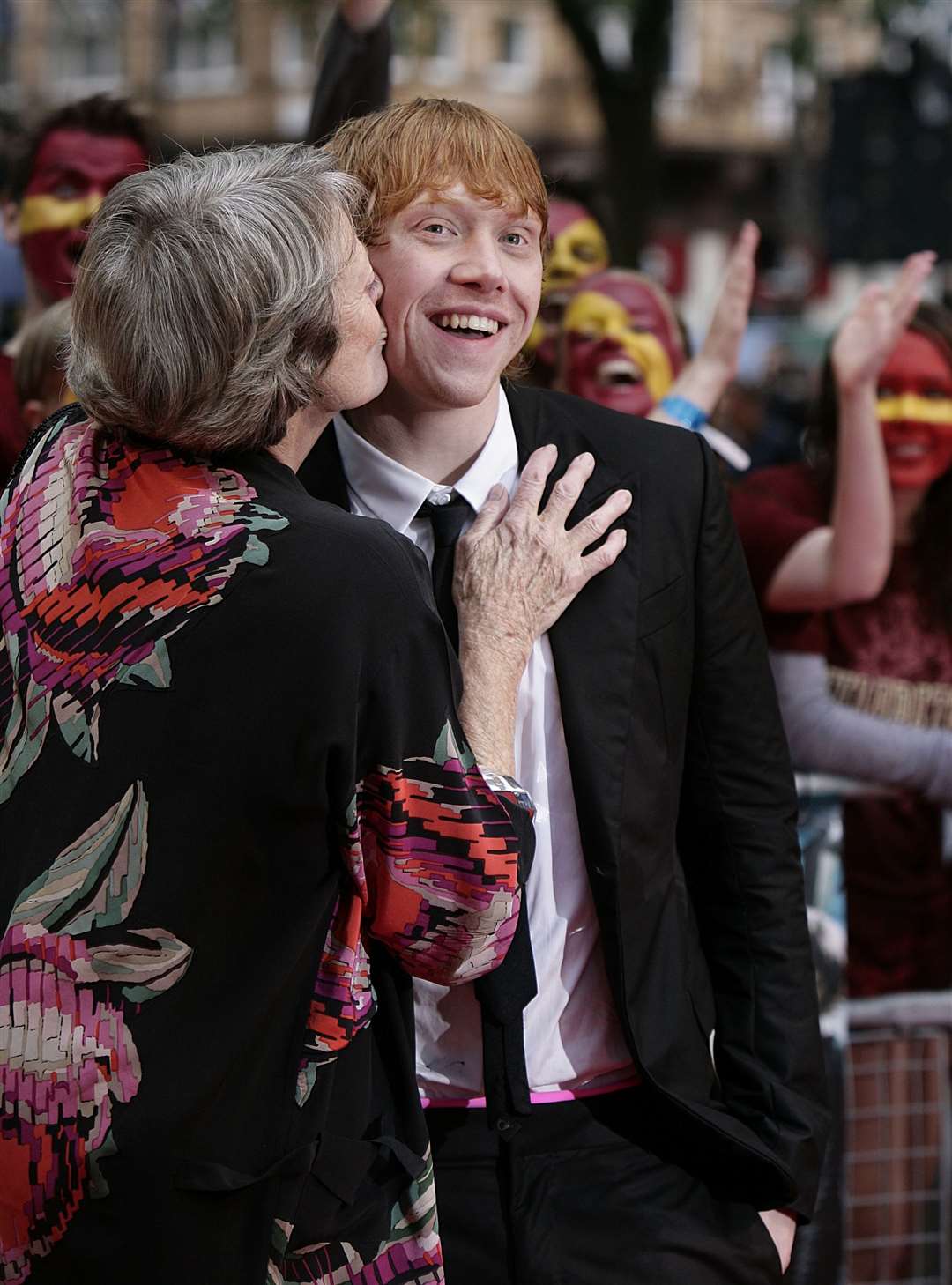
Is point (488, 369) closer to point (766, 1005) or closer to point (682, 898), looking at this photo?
point (682, 898)

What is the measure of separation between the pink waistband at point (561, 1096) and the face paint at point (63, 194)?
2.48 metres

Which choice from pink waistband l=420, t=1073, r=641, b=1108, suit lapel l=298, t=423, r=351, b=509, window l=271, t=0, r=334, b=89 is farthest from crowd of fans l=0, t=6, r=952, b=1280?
window l=271, t=0, r=334, b=89

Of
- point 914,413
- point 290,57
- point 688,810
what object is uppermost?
point 914,413

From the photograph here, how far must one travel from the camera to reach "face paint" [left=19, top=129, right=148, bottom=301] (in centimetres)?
406

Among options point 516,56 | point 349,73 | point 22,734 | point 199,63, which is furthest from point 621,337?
point 199,63

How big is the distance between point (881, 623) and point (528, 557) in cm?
171

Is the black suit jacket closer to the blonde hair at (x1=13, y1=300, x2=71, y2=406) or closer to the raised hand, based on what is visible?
the raised hand

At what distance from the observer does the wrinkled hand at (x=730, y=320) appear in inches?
136

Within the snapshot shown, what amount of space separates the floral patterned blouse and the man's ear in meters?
2.59

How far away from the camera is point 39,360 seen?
349cm

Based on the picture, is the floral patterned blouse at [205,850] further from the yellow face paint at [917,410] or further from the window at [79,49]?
the window at [79,49]

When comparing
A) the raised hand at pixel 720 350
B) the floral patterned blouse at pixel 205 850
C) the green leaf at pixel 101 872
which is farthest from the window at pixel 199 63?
the green leaf at pixel 101 872

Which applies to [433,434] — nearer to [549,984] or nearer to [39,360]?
[549,984]

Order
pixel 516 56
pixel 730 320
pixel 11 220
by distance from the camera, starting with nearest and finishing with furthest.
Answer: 1. pixel 730 320
2. pixel 11 220
3. pixel 516 56
